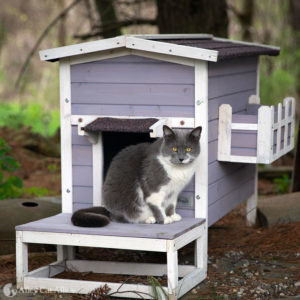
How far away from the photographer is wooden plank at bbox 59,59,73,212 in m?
4.75

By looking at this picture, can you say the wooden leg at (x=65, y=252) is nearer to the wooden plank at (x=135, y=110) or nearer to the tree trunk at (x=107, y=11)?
the wooden plank at (x=135, y=110)

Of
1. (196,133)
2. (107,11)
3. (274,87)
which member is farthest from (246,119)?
(274,87)

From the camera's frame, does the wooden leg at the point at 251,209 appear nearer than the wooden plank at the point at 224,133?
No

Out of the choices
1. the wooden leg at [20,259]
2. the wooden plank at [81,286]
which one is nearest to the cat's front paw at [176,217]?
the wooden plank at [81,286]

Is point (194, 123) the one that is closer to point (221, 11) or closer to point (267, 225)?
point (267, 225)

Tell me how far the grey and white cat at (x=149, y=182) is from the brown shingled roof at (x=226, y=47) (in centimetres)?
75

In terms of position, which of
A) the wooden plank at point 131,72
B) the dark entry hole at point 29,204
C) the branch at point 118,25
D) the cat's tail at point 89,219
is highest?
the branch at point 118,25

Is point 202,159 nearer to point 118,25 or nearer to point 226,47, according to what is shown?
point 226,47

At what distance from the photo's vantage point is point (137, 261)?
5156 millimetres

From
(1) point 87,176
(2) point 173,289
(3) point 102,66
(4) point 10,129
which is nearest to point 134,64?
(3) point 102,66

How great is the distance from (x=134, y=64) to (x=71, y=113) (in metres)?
0.67

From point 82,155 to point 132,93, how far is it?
0.67 metres

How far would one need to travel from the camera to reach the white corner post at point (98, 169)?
4719mm

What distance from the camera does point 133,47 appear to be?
4.42 meters
